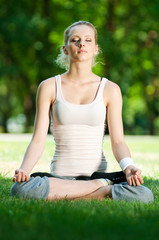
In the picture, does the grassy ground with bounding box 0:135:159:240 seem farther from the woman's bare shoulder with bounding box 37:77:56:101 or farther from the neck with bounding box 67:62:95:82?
the neck with bounding box 67:62:95:82

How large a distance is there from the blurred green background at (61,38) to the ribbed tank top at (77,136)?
59.7 feet

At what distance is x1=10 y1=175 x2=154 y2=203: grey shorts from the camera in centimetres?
404

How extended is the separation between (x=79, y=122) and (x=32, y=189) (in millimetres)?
871

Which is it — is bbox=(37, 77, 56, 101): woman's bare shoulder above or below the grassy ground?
above

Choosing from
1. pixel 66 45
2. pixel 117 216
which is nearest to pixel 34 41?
pixel 66 45

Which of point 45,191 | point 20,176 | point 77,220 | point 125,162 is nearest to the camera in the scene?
point 77,220

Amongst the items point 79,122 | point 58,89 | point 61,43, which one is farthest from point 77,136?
point 61,43

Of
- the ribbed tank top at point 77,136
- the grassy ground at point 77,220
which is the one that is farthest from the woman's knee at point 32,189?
the ribbed tank top at point 77,136

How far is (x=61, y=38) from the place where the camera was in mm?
23375

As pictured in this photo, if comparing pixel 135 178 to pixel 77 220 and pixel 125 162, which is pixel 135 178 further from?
pixel 77 220

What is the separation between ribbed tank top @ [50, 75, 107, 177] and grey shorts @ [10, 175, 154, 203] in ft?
1.43

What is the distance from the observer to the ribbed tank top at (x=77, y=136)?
448 cm

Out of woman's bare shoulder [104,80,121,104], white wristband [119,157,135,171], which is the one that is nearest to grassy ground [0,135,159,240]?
white wristband [119,157,135,171]

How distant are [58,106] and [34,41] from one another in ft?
71.1
